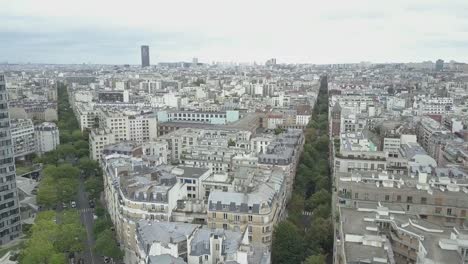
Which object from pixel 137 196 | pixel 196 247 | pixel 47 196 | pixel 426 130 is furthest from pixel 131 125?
pixel 196 247

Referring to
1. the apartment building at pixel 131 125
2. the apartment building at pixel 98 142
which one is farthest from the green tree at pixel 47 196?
the apartment building at pixel 131 125

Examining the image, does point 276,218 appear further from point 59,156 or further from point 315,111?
point 315,111

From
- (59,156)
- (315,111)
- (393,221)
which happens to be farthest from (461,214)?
(315,111)

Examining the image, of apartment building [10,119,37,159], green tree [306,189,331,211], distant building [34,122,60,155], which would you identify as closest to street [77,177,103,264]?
apartment building [10,119,37,159]

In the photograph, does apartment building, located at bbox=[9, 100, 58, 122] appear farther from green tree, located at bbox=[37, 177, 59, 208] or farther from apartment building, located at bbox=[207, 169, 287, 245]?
apartment building, located at bbox=[207, 169, 287, 245]

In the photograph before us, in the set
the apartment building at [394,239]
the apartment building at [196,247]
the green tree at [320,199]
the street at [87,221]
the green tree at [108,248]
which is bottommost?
the street at [87,221]

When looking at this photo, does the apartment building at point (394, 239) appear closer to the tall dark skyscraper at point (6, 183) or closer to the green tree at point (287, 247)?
the green tree at point (287, 247)

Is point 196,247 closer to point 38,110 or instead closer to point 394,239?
point 394,239
